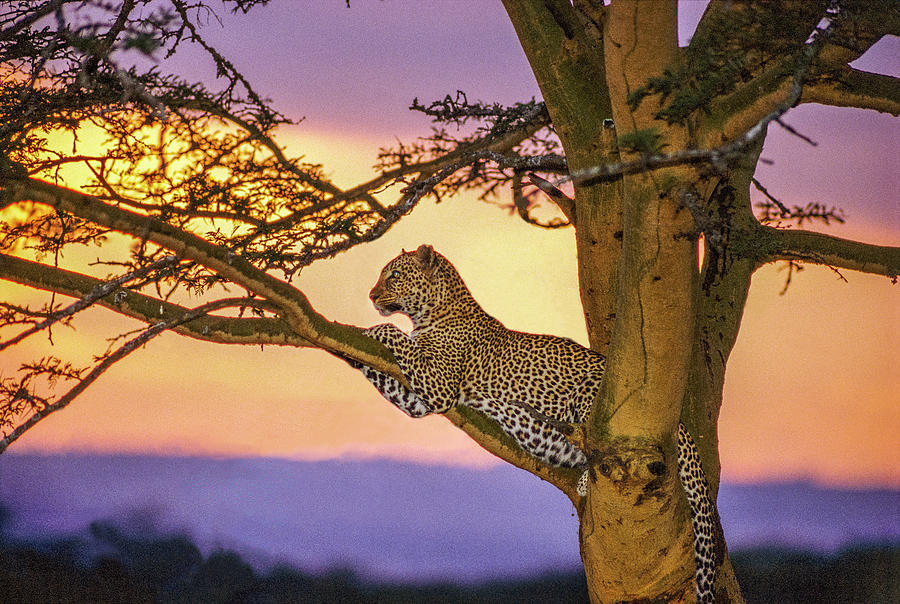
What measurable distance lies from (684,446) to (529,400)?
0.86 m

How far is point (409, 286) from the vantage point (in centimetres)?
604

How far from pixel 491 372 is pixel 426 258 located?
0.83 m

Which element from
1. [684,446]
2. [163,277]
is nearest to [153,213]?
[163,277]

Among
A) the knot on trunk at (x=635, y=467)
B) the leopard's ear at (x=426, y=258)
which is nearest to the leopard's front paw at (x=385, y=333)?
the leopard's ear at (x=426, y=258)

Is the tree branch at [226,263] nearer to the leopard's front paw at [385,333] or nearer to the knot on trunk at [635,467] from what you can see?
the leopard's front paw at [385,333]

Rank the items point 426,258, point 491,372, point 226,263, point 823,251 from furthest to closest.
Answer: point 426,258, point 823,251, point 491,372, point 226,263

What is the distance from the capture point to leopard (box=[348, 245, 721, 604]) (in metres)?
5.26

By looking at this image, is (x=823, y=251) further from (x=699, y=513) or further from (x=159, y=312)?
(x=159, y=312)

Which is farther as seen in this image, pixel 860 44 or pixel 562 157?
pixel 562 157

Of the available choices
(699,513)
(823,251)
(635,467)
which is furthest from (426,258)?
(823,251)

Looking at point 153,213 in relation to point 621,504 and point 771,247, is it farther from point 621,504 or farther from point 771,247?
point 771,247

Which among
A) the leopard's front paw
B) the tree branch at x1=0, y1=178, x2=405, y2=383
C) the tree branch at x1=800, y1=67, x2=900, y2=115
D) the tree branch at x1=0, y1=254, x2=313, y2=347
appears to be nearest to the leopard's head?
the leopard's front paw

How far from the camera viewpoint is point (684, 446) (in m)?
5.25

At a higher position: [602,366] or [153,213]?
[153,213]
